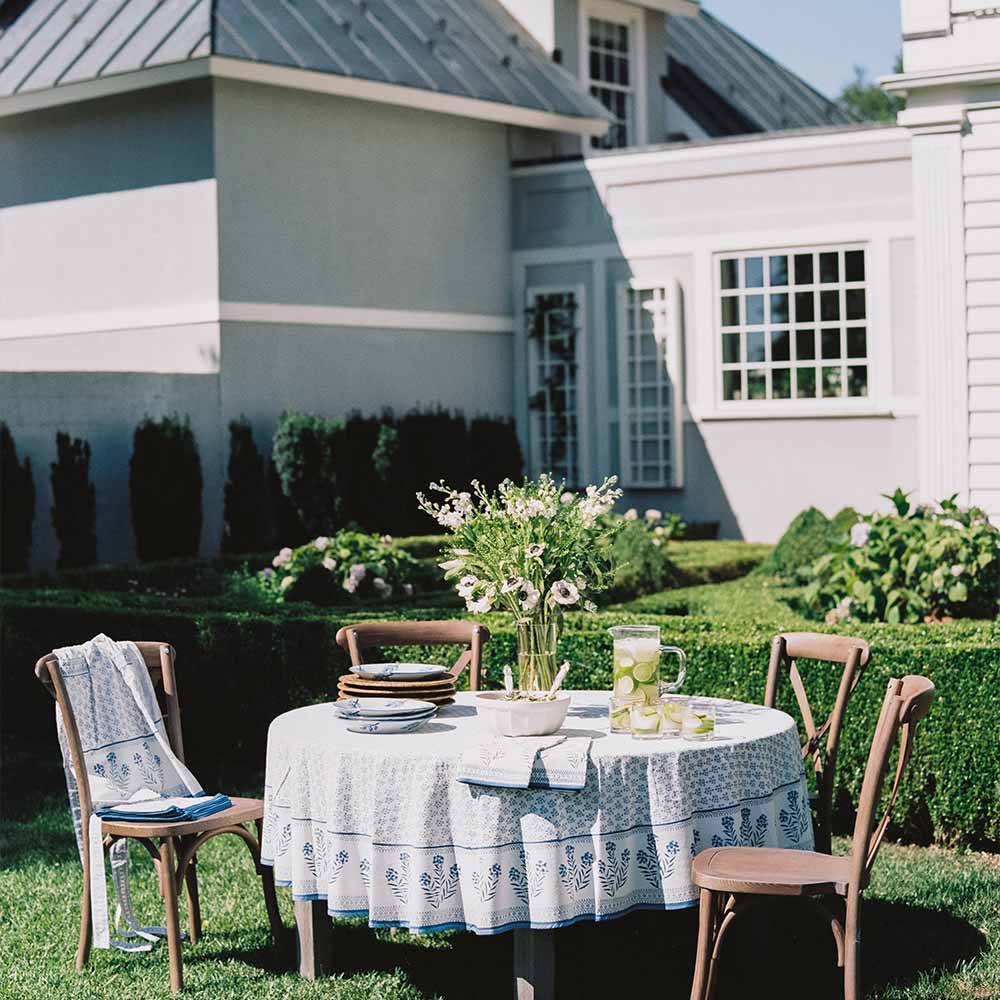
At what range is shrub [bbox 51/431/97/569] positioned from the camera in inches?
538

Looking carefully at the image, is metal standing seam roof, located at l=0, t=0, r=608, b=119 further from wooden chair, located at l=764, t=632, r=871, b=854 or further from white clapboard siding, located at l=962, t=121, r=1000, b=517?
wooden chair, located at l=764, t=632, r=871, b=854

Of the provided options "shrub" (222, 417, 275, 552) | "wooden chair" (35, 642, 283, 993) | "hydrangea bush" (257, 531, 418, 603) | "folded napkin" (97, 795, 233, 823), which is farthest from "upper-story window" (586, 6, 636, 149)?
"folded napkin" (97, 795, 233, 823)

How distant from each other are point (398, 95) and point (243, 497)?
14.2 feet

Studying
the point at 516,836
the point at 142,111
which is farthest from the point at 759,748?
the point at 142,111

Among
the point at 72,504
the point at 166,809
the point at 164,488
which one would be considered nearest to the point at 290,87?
the point at 164,488

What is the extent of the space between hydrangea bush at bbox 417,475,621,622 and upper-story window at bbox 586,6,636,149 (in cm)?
1466

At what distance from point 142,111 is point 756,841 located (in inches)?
484

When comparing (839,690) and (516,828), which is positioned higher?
(839,690)

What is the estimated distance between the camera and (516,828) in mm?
4707

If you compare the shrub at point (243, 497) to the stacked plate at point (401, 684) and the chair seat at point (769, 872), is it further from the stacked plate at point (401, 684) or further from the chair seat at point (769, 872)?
the chair seat at point (769, 872)

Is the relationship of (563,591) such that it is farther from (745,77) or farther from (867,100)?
(867,100)

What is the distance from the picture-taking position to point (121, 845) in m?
5.70

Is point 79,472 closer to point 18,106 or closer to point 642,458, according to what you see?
point 18,106

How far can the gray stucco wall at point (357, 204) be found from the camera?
49.6 feet
